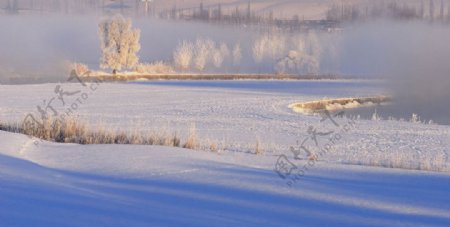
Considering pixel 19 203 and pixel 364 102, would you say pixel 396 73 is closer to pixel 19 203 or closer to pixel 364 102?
pixel 364 102

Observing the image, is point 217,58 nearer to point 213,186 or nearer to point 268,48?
point 268,48

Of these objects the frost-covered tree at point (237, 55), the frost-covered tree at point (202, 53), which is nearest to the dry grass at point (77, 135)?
the frost-covered tree at point (202, 53)

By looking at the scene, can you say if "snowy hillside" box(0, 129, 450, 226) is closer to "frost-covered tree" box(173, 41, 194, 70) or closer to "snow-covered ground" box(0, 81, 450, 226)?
"snow-covered ground" box(0, 81, 450, 226)

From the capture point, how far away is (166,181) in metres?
9.54

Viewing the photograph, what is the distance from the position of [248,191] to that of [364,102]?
31770mm

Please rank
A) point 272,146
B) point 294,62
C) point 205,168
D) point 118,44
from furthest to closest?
point 294,62
point 118,44
point 272,146
point 205,168

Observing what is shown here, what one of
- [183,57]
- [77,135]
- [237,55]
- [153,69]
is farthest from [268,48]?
[77,135]

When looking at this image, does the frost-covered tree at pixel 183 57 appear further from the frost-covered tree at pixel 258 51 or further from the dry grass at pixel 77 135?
the dry grass at pixel 77 135

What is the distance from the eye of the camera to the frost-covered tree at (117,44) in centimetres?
6275

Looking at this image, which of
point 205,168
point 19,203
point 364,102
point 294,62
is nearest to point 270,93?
point 364,102

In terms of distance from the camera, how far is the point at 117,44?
64.3 metres

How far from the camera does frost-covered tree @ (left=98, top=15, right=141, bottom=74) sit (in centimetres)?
6275

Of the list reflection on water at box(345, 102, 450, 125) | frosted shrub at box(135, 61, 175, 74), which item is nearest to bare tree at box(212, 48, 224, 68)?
frosted shrub at box(135, 61, 175, 74)

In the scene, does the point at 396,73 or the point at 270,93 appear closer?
the point at 270,93
